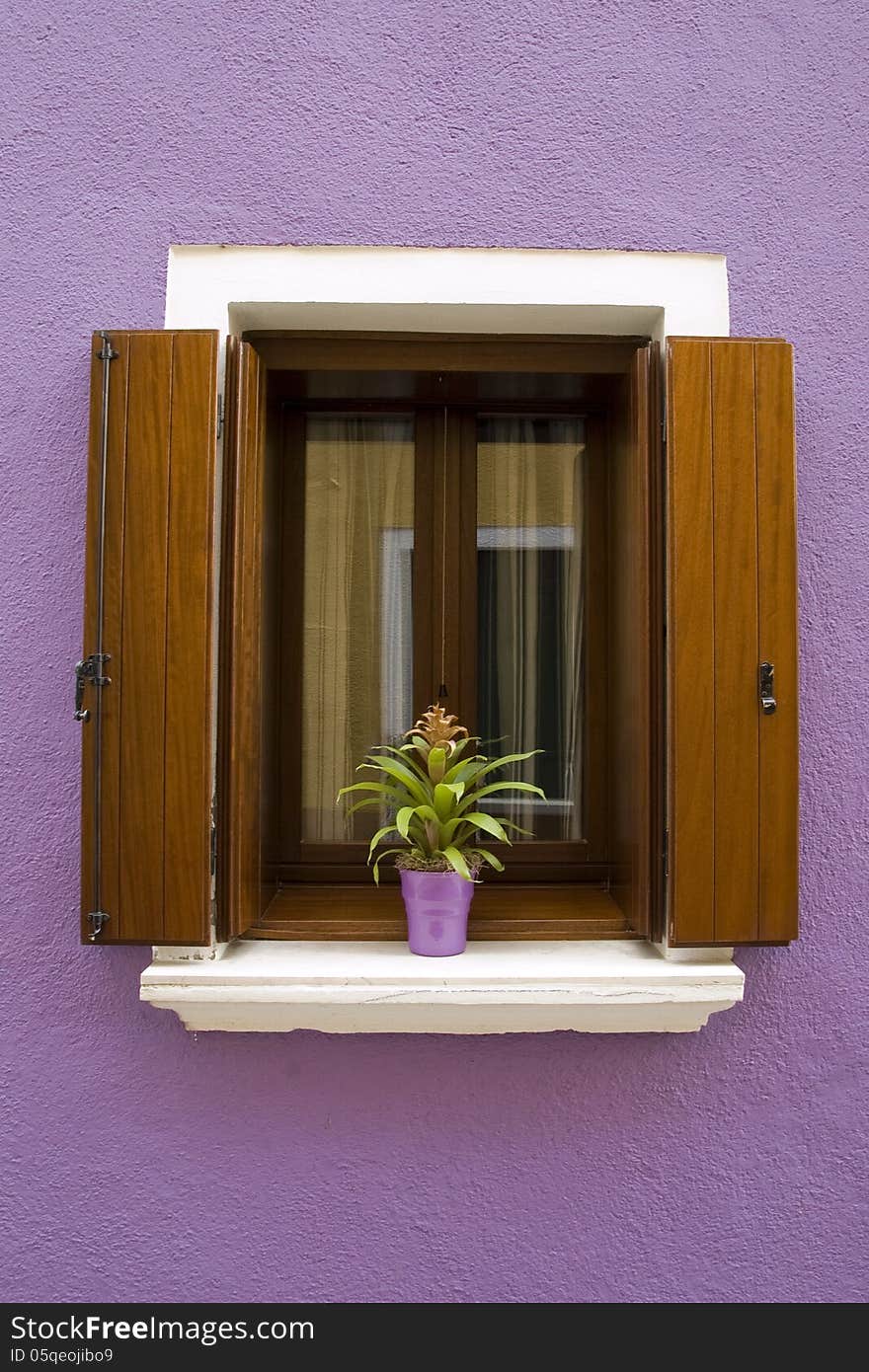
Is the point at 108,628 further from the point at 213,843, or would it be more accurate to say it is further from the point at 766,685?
the point at 766,685

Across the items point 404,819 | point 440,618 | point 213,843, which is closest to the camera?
point 404,819

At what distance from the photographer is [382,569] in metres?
2.28

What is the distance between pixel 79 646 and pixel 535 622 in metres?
1.09

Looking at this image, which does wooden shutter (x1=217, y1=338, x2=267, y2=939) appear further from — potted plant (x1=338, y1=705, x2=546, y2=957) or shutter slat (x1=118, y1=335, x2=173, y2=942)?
potted plant (x1=338, y1=705, x2=546, y2=957)

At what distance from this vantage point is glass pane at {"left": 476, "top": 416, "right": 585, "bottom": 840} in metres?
2.28

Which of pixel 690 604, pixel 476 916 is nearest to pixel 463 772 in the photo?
pixel 476 916

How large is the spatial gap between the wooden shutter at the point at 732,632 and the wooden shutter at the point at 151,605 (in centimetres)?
99

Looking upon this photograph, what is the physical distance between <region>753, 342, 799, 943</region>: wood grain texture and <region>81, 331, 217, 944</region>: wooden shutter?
45.7 inches

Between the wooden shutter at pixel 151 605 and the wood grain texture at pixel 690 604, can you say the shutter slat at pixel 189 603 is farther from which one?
the wood grain texture at pixel 690 604

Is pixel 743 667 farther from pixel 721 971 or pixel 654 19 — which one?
pixel 654 19

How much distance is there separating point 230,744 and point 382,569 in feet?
2.11

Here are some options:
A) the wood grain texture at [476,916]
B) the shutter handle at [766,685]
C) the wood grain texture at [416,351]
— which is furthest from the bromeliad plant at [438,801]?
the wood grain texture at [416,351]

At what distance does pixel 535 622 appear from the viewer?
2.29 meters

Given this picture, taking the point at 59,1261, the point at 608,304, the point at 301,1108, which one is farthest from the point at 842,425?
the point at 59,1261
